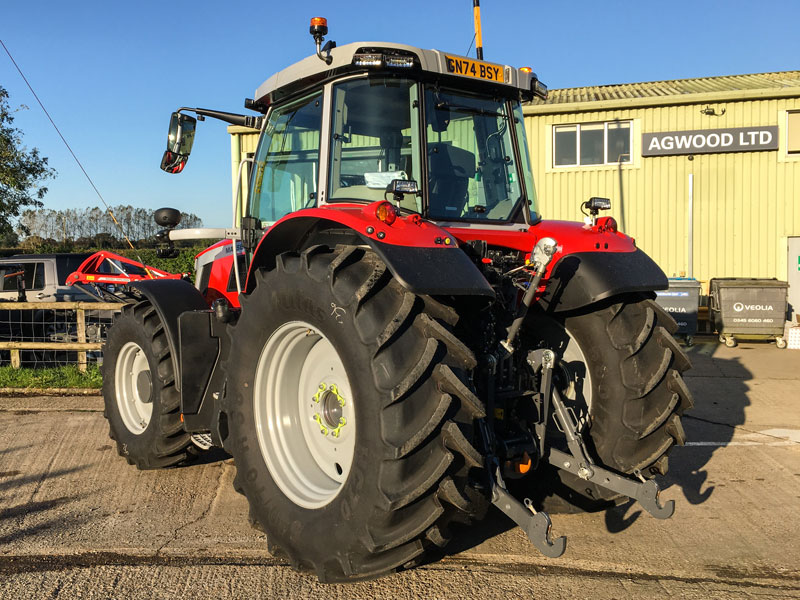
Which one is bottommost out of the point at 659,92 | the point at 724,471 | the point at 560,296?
the point at 724,471

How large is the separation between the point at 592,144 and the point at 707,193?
9.09ft

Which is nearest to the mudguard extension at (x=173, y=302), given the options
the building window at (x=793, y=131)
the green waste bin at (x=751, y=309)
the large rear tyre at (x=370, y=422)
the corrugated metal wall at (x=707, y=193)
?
the large rear tyre at (x=370, y=422)

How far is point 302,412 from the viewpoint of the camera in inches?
146

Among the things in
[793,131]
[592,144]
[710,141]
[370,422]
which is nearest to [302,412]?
[370,422]

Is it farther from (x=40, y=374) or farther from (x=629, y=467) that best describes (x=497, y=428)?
(x=40, y=374)

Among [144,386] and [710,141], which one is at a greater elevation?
[710,141]

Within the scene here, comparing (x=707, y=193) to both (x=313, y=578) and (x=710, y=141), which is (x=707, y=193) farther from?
(x=313, y=578)

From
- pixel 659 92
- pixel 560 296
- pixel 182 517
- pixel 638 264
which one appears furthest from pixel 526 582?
pixel 659 92

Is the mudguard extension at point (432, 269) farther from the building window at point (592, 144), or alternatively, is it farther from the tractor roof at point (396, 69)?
the building window at point (592, 144)

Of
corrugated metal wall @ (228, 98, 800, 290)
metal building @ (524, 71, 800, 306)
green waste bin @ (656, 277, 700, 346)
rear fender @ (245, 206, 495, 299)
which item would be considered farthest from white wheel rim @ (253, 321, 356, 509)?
metal building @ (524, 71, 800, 306)

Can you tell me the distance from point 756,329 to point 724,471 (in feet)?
31.2

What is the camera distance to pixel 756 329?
13.5m

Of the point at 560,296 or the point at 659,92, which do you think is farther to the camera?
the point at 659,92

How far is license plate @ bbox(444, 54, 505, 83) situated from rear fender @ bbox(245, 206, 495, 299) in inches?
39.0
